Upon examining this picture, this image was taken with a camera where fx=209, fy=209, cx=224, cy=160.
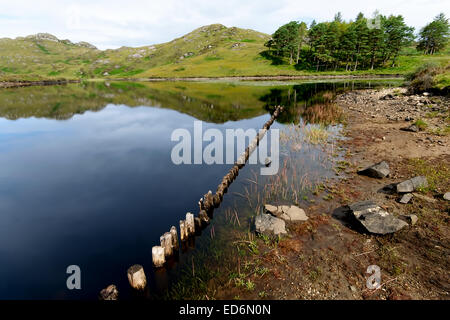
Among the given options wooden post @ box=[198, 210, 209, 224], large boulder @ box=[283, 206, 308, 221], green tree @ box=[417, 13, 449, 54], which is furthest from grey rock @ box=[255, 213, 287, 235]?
green tree @ box=[417, 13, 449, 54]

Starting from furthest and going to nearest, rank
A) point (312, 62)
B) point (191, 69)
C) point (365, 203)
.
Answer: point (191, 69) → point (312, 62) → point (365, 203)

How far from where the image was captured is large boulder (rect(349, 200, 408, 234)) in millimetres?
8133

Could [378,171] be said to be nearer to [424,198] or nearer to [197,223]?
[424,198]

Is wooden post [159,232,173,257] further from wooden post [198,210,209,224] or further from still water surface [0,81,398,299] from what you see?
wooden post [198,210,209,224]

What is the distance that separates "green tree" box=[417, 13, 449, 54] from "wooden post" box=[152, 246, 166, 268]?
188m

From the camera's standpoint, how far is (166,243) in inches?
Answer: 315

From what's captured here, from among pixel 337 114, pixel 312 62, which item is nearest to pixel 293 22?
pixel 312 62

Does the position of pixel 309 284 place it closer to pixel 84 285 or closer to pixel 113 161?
pixel 84 285

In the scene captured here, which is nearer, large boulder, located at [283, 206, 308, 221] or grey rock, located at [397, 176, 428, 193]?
large boulder, located at [283, 206, 308, 221]

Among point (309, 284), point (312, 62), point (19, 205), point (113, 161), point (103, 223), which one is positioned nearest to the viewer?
point (309, 284)

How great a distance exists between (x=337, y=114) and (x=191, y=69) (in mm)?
136534

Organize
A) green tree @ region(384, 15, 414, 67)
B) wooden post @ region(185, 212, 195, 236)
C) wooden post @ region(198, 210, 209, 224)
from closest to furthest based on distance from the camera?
wooden post @ region(185, 212, 195, 236) → wooden post @ region(198, 210, 209, 224) → green tree @ region(384, 15, 414, 67)

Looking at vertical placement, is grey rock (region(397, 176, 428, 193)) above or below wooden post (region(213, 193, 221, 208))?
above

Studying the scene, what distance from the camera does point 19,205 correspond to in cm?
1260
